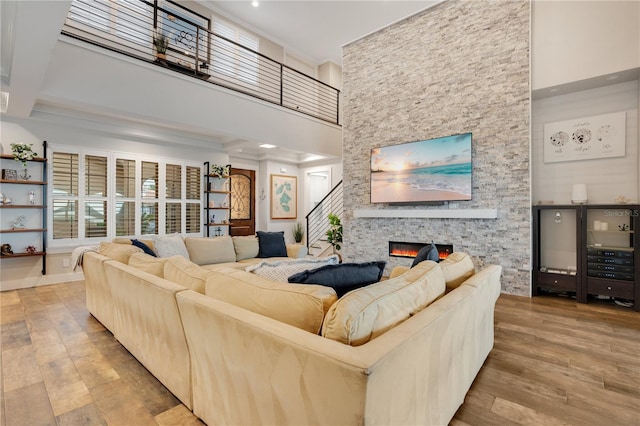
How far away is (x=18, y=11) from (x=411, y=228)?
505 cm

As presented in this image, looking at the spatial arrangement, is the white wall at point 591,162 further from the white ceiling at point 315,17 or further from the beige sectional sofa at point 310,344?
the beige sectional sofa at point 310,344

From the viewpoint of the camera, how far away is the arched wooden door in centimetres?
802

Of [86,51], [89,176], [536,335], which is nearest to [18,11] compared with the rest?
[86,51]

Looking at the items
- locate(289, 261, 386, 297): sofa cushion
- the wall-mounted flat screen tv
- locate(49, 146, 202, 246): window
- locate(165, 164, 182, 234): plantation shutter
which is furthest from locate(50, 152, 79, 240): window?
locate(289, 261, 386, 297): sofa cushion

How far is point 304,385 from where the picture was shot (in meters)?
1.03

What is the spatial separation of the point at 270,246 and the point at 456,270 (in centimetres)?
325

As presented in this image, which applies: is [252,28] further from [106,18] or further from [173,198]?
[173,198]

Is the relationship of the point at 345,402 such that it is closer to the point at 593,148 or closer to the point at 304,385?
the point at 304,385

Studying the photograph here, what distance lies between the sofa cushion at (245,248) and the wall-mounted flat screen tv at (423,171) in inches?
87.2

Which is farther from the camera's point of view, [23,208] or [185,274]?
[23,208]

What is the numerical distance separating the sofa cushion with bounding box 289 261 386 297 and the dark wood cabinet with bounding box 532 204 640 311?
11.7ft

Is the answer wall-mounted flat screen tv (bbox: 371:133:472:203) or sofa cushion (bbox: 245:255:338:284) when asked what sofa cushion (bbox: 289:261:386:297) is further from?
wall-mounted flat screen tv (bbox: 371:133:472:203)

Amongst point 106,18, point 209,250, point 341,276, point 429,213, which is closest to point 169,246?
point 209,250

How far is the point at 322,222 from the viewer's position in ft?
26.7
